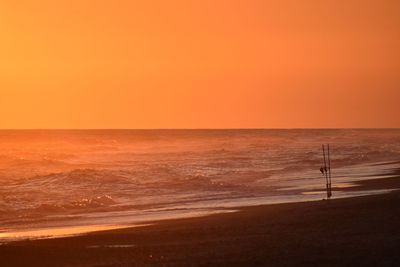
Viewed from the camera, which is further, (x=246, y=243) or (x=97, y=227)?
(x=97, y=227)

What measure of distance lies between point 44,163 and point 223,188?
34.1 m

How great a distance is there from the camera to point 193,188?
116 feet

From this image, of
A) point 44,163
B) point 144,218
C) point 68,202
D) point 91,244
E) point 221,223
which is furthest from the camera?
point 44,163

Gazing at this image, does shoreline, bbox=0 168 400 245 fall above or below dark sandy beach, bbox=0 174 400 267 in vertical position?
below

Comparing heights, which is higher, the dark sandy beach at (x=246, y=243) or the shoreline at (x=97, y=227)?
the dark sandy beach at (x=246, y=243)

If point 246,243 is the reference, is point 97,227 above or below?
below

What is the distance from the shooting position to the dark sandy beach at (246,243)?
14.1m

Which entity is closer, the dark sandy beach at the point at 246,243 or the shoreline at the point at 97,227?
the dark sandy beach at the point at 246,243

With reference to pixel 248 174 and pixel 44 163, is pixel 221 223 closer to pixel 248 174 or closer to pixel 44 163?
pixel 248 174

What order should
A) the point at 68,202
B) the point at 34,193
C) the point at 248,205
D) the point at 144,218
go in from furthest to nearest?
the point at 34,193, the point at 68,202, the point at 248,205, the point at 144,218

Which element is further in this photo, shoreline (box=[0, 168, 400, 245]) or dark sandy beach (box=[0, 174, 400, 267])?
shoreline (box=[0, 168, 400, 245])

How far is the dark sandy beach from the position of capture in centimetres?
1409

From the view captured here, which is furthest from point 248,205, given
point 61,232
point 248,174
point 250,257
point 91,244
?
point 248,174

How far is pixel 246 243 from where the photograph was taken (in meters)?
16.1
